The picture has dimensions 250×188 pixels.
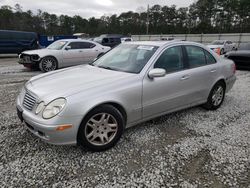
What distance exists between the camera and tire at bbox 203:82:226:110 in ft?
14.7

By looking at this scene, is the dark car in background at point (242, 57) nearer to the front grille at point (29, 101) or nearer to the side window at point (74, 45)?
the side window at point (74, 45)

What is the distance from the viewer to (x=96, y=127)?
288cm

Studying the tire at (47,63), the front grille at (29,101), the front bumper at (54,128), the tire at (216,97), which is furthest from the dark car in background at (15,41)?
the tire at (216,97)

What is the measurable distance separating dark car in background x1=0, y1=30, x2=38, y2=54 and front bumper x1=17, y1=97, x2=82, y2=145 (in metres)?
14.0

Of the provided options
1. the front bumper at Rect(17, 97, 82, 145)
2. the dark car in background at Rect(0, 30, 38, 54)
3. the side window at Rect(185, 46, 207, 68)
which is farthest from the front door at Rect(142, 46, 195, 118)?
the dark car in background at Rect(0, 30, 38, 54)

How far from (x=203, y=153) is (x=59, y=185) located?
1.94 meters

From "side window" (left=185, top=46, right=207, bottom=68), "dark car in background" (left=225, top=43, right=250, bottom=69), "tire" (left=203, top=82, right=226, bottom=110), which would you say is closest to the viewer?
"side window" (left=185, top=46, right=207, bottom=68)

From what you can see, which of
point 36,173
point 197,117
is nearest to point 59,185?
point 36,173

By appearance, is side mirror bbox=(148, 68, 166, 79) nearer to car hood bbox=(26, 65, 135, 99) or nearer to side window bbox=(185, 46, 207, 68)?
car hood bbox=(26, 65, 135, 99)

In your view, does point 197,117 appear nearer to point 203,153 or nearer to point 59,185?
point 203,153

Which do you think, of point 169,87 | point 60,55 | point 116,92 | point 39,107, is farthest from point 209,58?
point 60,55

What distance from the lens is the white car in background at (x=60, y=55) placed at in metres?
8.93

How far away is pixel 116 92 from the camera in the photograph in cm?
291

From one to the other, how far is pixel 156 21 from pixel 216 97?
67.0 meters
